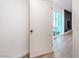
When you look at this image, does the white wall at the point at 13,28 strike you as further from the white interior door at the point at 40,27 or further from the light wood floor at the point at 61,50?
the light wood floor at the point at 61,50

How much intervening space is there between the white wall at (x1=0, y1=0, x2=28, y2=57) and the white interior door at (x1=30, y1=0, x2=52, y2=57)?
0.74ft

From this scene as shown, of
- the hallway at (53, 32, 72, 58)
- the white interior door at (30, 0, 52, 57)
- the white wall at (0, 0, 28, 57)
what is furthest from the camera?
the hallway at (53, 32, 72, 58)

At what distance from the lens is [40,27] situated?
4.44 m

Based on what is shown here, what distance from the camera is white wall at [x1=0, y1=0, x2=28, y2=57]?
3.38 m

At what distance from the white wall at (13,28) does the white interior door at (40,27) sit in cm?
23

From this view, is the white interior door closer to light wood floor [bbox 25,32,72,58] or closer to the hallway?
light wood floor [bbox 25,32,72,58]

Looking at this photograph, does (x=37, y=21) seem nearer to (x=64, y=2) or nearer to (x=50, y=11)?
(x=50, y=11)

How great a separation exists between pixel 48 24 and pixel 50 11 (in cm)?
50

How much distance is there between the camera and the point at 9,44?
142 inches

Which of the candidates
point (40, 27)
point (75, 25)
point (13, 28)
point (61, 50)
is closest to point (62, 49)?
point (61, 50)

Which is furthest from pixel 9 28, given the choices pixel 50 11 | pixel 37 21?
pixel 50 11

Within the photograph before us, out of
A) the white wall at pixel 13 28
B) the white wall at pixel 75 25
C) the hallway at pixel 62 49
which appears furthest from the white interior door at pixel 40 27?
the white wall at pixel 75 25

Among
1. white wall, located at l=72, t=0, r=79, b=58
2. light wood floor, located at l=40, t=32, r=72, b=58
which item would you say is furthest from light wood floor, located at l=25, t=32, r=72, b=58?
white wall, located at l=72, t=0, r=79, b=58

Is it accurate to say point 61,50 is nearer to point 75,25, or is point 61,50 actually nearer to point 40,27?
point 40,27
